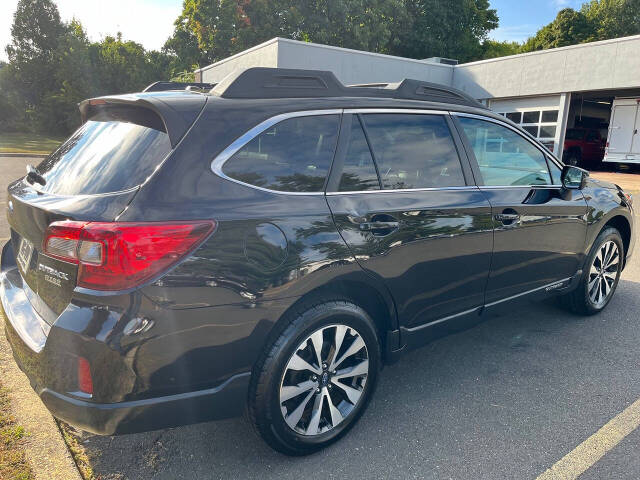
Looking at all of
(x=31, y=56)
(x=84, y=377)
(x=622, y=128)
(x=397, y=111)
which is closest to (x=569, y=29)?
(x=622, y=128)

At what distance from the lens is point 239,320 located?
2.08m

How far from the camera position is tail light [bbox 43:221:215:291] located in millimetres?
1866

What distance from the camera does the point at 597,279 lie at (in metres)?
4.36

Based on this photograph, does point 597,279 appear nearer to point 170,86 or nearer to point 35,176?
point 170,86

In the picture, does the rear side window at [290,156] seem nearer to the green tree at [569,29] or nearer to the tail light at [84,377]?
the tail light at [84,377]

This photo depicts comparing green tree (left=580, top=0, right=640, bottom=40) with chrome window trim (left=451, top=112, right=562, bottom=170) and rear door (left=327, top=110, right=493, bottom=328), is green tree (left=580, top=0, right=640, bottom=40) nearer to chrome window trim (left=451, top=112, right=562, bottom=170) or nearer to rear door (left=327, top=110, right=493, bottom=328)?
chrome window trim (left=451, top=112, right=562, bottom=170)

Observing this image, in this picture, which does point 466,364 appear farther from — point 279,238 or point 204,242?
point 204,242

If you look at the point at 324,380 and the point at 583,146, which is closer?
the point at 324,380

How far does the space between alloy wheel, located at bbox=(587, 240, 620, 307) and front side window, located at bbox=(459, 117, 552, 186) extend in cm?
111

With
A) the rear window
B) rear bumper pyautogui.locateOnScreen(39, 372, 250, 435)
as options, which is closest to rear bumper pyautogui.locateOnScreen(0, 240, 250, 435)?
rear bumper pyautogui.locateOnScreen(39, 372, 250, 435)

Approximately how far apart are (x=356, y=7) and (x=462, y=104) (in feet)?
101

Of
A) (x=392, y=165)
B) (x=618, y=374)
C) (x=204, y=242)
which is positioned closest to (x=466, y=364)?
(x=618, y=374)

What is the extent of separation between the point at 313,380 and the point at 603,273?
3.31 meters

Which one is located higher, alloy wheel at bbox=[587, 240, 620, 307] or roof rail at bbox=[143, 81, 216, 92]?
roof rail at bbox=[143, 81, 216, 92]
